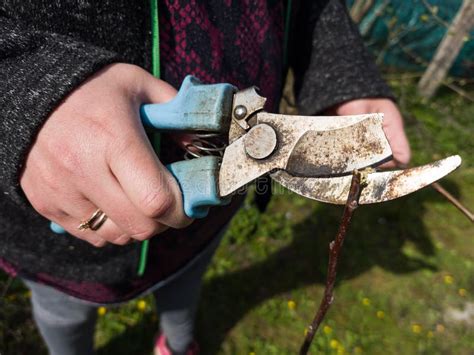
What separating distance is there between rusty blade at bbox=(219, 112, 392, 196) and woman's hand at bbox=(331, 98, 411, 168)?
469 mm

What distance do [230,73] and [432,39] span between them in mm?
3848

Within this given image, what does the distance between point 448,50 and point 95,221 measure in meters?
3.98

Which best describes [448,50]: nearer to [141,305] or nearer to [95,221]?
[141,305]

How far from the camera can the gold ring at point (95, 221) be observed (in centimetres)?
75

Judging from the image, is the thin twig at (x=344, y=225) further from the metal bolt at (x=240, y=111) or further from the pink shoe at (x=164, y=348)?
the pink shoe at (x=164, y=348)

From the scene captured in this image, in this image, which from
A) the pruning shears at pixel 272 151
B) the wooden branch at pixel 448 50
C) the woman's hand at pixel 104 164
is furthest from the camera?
the wooden branch at pixel 448 50

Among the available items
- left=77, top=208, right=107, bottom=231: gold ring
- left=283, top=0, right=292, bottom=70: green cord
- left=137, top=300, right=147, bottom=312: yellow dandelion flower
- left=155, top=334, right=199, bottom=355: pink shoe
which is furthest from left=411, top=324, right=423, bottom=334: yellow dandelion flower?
left=77, top=208, right=107, bottom=231: gold ring

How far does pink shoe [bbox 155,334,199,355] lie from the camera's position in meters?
2.00

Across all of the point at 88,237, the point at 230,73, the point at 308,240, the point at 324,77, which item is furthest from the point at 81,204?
the point at 308,240

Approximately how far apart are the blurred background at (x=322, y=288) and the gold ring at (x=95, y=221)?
1341mm

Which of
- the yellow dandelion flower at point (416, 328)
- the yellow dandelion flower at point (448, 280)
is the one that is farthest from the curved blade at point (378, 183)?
the yellow dandelion flower at point (448, 280)

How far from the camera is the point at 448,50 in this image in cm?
393

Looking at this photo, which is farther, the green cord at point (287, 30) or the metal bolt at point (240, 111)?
the green cord at point (287, 30)

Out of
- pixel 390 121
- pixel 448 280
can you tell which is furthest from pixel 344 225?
pixel 448 280
